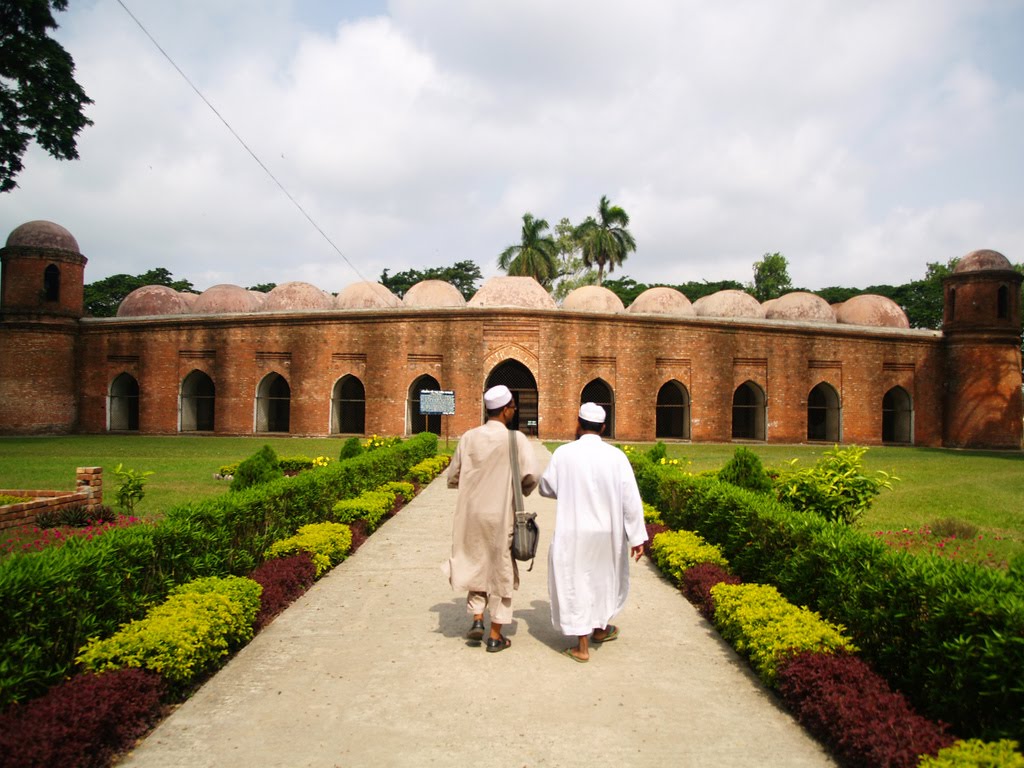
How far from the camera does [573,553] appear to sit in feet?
13.2

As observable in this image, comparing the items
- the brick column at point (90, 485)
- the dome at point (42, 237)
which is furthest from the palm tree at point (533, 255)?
the brick column at point (90, 485)

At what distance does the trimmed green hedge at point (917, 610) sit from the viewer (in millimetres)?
2604

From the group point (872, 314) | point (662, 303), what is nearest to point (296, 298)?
point (662, 303)

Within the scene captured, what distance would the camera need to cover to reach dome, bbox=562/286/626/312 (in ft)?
82.2

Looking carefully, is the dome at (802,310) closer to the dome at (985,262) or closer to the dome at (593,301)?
the dome at (985,262)

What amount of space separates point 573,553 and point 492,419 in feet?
3.23

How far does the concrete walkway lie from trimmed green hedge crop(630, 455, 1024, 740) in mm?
591

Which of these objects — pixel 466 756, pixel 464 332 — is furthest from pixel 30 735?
pixel 464 332

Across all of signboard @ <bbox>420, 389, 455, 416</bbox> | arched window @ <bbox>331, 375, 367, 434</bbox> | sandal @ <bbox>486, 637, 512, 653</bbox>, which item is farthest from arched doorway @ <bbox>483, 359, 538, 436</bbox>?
sandal @ <bbox>486, 637, 512, 653</bbox>

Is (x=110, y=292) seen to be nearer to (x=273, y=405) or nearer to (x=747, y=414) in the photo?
(x=273, y=405)

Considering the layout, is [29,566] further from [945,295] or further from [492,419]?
[945,295]

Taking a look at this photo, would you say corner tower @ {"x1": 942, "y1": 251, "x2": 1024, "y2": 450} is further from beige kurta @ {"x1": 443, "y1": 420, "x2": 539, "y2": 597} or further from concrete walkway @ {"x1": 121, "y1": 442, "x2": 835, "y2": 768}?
beige kurta @ {"x1": 443, "y1": 420, "x2": 539, "y2": 597}

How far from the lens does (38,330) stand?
23844 mm

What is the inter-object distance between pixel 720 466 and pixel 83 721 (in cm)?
1308
